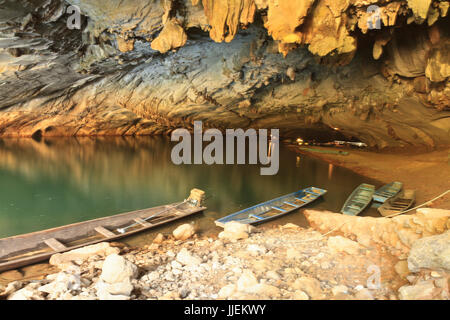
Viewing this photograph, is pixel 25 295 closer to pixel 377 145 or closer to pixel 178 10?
pixel 178 10

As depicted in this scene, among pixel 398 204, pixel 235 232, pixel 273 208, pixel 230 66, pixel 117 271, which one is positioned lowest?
pixel 273 208

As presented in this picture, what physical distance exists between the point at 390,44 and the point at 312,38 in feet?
18.7

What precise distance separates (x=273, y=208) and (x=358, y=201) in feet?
10.9

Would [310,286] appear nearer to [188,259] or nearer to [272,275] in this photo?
[272,275]

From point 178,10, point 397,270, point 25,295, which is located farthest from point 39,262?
point 178,10

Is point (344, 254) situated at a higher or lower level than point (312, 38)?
lower

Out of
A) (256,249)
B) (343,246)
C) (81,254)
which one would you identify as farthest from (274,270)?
(81,254)

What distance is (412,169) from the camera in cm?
1490

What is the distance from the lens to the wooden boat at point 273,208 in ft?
27.7

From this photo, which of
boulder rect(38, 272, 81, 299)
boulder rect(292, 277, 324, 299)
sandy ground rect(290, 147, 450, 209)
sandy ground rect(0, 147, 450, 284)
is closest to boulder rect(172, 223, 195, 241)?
boulder rect(38, 272, 81, 299)

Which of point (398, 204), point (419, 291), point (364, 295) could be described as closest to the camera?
point (419, 291)

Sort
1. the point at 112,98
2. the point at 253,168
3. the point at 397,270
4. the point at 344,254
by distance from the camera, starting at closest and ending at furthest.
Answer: the point at 397,270 < the point at 344,254 < the point at 253,168 < the point at 112,98

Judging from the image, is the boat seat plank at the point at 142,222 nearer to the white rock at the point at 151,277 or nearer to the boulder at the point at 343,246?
the white rock at the point at 151,277

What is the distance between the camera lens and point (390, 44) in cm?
1102
